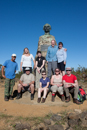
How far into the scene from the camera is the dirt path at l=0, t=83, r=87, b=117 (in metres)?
3.73

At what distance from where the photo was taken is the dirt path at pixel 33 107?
12.3 ft

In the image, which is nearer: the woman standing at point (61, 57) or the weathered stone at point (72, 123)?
the weathered stone at point (72, 123)

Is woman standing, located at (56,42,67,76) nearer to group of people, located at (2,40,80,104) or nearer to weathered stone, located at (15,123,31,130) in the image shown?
group of people, located at (2,40,80,104)

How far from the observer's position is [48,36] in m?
6.98

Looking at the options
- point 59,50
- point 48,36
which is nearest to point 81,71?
point 48,36

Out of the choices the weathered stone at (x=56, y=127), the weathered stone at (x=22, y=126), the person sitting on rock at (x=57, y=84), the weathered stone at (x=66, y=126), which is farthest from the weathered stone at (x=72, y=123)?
the person sitting on rock at (x=57, y=84)

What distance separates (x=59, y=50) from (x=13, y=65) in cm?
214

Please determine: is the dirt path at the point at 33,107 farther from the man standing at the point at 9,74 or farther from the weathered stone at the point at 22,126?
the weathered stone at the point at 22,126

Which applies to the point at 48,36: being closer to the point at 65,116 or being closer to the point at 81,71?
the point at 65,116

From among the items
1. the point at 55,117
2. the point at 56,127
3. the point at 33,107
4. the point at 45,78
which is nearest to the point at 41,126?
the point at 56,127

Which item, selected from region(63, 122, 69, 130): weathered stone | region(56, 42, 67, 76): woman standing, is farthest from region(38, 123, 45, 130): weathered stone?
region(56, 42, 67, 76): woman standing

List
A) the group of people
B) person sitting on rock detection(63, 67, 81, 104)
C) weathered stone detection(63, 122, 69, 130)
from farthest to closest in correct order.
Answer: the group of people → person sitting on rock detection(63, 67, 81, 104) → weathered stone detection(63, 122, 69, 130)

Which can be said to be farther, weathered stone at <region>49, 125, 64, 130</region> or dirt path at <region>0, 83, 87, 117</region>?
dirt path at <region>0, 83, 87, 117</region>

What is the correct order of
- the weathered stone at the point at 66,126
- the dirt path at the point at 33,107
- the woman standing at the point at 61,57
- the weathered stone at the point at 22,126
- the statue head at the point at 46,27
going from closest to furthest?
the weathered stone at the point at 22,126 → the weathered stone at the point at 66,126 → the dirt path at the point at 33,107 → the woman standing at the point at 61,57 → the statue head at the point at 46,27
